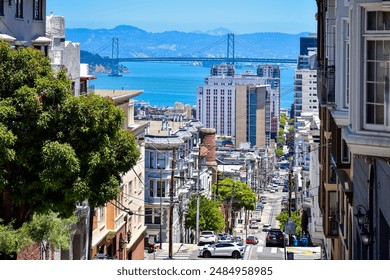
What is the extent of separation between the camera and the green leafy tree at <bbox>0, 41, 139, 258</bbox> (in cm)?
727

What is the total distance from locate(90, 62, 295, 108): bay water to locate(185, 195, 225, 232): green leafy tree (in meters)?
1.81

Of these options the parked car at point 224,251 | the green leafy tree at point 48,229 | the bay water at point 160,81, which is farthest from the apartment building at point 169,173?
the green leafy tree at point 48,229

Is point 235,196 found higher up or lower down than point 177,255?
lower down

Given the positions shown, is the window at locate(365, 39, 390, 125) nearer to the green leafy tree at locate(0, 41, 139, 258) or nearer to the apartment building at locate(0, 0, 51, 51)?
the green leafy tree at locate(0, 41, 139, 258)

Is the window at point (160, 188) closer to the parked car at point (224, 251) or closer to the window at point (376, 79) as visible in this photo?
the parked car at point (224, 251)

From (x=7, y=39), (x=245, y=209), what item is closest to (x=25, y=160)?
(x=7, y=39)

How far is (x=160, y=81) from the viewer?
1067 cm

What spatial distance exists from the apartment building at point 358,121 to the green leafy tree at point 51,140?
61.8 inches

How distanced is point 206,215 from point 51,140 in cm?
1007

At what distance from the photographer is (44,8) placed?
9.50 m

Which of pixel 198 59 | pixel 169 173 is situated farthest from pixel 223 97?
pixel 169 173

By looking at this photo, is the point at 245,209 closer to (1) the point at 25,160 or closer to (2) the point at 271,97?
(2) the point at 271,97

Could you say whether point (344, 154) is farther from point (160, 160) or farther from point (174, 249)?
point (174, 249)

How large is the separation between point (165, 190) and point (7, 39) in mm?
3423
